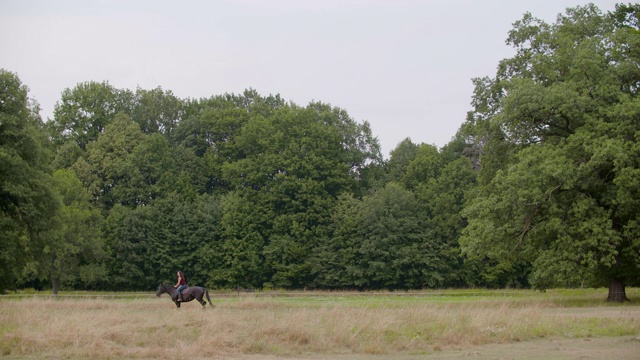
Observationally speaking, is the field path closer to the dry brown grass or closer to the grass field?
the grass field

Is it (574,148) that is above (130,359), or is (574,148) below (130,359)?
above

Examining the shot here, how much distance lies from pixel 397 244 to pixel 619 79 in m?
35.0

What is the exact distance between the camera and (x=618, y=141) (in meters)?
31.2

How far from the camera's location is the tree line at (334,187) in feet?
109

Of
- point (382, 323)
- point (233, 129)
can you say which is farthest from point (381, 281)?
point (382, 323)

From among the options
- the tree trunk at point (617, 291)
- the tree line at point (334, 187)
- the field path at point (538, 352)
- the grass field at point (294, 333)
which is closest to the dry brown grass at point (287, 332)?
the grass field at point (294, 333)

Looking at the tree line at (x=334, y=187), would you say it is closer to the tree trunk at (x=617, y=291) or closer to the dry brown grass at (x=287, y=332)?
the tree trunk at (x=617, y=291)

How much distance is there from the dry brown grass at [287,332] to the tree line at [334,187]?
1186 cm

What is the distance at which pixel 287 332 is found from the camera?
58.3 feet

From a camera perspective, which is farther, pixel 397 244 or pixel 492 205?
pixel 397 244

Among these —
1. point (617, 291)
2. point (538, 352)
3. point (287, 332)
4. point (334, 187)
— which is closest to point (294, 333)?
point (287, 332)

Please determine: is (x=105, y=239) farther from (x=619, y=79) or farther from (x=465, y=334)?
(x=465, y=334)

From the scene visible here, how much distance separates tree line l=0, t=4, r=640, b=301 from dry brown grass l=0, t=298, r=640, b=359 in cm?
1186

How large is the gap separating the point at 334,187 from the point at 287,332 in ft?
188
